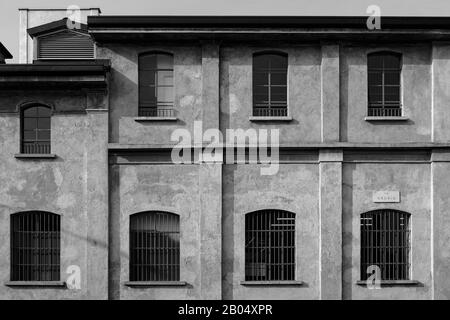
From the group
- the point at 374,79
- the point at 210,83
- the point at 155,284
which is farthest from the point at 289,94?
the point at 155,284

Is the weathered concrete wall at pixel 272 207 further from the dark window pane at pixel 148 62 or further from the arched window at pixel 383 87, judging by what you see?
the dark window pane at pixel 148 62

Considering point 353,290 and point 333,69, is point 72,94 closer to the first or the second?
point 333,69

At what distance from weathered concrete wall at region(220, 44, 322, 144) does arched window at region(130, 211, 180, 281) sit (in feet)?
10.7

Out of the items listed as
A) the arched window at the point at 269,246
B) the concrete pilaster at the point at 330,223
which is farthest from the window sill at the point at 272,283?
the concrete pilaster at the point at 330,223

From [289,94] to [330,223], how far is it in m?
3.90

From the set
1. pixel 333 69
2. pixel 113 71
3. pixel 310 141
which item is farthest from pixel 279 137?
pixel 113 71

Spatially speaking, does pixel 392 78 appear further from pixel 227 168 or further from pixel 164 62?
pixel 164 62

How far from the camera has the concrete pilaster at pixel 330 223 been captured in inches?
645

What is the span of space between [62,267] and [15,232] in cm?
172

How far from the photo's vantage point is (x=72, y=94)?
16.8m

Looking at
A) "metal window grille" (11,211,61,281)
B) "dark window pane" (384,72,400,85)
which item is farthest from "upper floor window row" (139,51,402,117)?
"metal window grille" (11,211,61,281)

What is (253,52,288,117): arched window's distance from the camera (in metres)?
17.0

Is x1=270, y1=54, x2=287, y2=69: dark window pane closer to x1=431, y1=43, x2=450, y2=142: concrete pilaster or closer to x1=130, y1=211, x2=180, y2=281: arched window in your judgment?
x1=431, y1=43, x2=450, y2=142: concrete pilaster

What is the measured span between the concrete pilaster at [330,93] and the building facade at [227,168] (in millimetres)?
57
